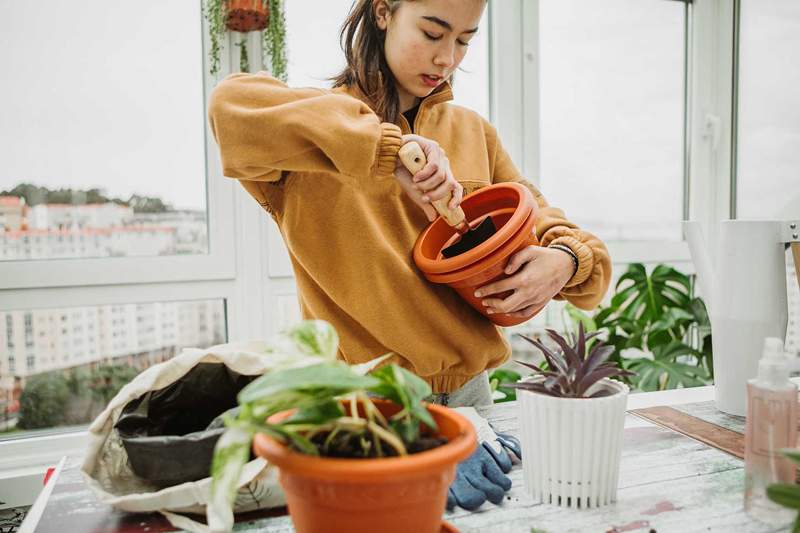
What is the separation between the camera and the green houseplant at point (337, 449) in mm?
413

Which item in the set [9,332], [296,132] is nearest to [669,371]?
[296,132]

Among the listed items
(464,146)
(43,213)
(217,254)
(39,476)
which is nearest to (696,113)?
(464,146)

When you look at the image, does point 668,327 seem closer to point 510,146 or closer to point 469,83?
point 510,146

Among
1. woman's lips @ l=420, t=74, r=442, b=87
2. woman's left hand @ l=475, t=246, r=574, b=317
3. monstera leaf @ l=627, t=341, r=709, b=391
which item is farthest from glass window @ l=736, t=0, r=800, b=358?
woman's lips @ l=420, t=74, r=442, b=87

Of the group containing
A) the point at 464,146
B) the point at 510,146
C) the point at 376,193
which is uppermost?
the point at 510,146

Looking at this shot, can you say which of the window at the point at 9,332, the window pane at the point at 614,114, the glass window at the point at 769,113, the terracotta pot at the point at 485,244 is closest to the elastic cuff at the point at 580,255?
the terracotta pot at the point at 485,244

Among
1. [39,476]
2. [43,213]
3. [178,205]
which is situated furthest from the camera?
[178,205]

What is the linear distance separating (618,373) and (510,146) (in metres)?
1.85

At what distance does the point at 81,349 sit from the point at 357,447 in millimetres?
1768

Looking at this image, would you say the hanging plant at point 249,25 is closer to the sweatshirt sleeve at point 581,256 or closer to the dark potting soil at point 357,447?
the sweatshirt sleeve at point 581,256

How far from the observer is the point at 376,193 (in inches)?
40.6

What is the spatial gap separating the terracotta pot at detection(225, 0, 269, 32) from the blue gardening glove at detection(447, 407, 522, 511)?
1.54m

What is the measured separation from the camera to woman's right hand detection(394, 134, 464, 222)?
0.83m

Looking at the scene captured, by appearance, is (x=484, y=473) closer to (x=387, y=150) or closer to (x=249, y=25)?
(x=387, y=150)
